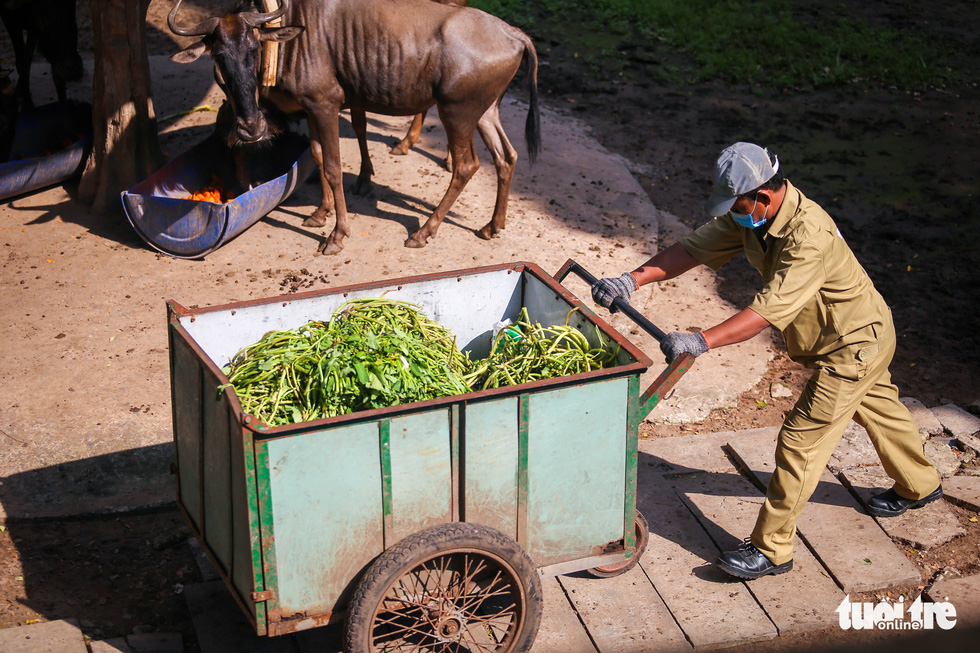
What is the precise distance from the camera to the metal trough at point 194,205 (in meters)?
6.54

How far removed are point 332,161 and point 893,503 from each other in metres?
4.61

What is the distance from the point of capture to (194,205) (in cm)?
654

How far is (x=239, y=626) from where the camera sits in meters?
3.87

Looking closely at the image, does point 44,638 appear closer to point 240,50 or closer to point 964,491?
point 240,50

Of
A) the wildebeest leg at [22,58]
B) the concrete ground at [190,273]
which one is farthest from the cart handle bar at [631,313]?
the wildebeest leg at [22,58]

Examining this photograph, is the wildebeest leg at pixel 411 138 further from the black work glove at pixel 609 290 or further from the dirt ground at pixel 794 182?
the black work glove at pixel 609 290

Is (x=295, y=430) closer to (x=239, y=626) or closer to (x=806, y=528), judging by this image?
(x=239, y=626)

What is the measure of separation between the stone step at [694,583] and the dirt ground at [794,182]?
27cm

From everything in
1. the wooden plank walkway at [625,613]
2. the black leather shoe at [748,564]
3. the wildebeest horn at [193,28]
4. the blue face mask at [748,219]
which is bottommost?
the wooden plank walkway at [625,613]

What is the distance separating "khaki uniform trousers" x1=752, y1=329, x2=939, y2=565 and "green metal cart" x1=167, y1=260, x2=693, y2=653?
2.67 feet

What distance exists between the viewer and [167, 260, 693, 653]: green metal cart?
3041 millimetres

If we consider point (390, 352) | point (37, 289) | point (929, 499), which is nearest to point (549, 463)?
point (390, 352)

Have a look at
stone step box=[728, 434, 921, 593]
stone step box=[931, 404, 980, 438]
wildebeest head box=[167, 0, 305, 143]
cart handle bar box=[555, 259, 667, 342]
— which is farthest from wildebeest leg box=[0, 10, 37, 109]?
stone step box=[931, 404, 980, 438]

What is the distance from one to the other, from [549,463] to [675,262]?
55.0 inches
